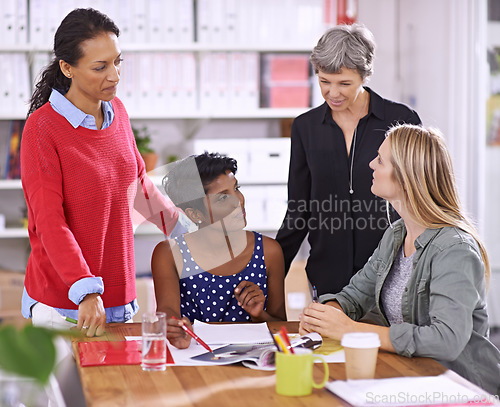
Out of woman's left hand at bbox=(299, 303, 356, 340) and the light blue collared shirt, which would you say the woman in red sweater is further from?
woman's left hand at bbox=(299, 303, 356, 340)

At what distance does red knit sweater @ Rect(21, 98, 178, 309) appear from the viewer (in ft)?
5.01

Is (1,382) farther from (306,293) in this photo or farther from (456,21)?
(456,21)

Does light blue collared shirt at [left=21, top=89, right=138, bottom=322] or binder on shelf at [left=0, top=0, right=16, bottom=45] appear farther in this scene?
binder on shelf at [left=0, top=0, right=16, bottom=45]

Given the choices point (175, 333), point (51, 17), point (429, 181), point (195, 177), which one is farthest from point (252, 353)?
point (51, 17)

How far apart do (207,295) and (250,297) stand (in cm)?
17

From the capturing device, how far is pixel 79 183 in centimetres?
162

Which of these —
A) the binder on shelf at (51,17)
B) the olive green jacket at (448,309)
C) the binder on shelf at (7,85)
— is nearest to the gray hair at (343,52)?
the olive green jacket at (448,309)

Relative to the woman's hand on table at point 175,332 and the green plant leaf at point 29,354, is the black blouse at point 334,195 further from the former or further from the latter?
the green plant leaf at point 29,354

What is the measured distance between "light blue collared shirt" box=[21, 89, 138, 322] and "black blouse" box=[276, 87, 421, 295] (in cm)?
52

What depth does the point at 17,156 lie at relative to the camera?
3363 millimetres

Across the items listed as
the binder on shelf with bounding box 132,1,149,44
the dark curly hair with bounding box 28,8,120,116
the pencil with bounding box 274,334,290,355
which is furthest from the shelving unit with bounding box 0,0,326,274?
the pencil with bounding box 274,334,290,355

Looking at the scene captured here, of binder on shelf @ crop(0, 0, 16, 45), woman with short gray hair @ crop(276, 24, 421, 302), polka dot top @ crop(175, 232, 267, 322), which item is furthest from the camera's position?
binder on shelf @ crop(0, 0, 16, 45)

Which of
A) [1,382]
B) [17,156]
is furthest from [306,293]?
[1,382]

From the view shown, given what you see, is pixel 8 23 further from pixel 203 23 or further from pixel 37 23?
pixel 203 23
